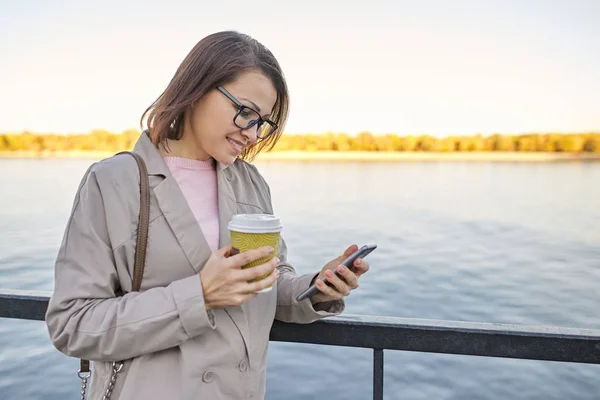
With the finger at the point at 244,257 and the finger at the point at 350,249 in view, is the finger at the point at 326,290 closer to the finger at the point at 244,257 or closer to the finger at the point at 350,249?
the finger at the point at 350,249

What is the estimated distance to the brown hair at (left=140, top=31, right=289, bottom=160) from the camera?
150cm

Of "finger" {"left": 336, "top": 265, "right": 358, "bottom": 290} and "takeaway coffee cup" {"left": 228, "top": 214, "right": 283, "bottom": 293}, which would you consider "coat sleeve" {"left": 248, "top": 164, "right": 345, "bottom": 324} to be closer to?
"finger" {"left": 336, "top": 265, "right": 358, "bottom": 290}

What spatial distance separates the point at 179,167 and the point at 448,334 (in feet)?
3.02

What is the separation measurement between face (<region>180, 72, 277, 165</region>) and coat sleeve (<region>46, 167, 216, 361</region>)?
365mm

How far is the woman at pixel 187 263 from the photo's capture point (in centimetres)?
128

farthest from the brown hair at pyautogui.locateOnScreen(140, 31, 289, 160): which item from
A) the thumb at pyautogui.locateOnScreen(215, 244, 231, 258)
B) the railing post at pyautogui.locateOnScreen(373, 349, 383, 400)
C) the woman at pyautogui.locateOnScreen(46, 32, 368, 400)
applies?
the railing post at pyautogui.locateOnScreen(373, 349, 383, 400)

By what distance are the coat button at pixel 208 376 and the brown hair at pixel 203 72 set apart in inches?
25.9

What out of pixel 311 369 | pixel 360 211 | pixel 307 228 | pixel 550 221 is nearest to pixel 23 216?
pixel 307 228

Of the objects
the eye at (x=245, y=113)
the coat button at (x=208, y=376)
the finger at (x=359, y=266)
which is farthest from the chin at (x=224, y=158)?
the coat button at (x=208, y=376)

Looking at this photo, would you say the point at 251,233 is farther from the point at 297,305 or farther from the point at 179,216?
the point at 297,305

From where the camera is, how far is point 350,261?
1474 millimetres

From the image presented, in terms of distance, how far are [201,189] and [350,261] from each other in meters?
0.48

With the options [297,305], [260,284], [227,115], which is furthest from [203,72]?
[297,305]

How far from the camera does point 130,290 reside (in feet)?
4.52
